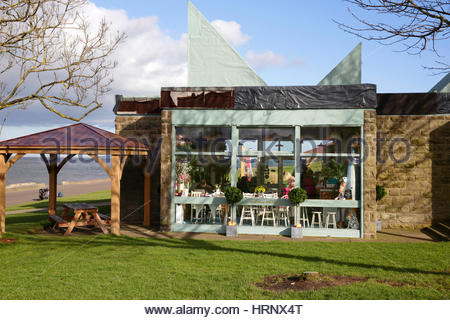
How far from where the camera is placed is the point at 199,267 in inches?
281

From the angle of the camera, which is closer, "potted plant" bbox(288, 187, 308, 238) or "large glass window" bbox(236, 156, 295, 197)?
"potted plant" bbox(288, 187, 308, 238)

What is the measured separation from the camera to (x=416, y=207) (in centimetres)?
1193

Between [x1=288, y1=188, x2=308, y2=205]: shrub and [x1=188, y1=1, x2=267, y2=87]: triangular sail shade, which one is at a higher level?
[x1=188, y1=1, x2=267, y2=87]: triangular sail shade

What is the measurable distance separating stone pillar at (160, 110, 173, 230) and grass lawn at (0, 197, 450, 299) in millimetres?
1262

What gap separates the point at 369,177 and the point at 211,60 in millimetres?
6676

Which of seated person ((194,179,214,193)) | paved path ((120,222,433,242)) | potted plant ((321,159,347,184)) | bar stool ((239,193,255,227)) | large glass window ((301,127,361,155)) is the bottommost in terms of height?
paved path ((120,222,433,242))

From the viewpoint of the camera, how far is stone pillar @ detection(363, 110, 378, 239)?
1045cm

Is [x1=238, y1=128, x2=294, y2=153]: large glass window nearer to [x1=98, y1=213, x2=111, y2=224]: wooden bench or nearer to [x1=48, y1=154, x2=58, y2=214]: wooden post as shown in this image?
[x1=98, y1=213, x2=111, y2=224]: wooden bench

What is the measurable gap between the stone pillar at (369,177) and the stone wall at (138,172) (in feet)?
21.6

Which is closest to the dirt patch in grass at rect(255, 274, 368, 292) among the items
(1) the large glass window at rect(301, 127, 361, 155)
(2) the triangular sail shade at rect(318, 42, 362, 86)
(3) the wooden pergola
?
(1) the large glass window at rect(301, 127, 361, 155)

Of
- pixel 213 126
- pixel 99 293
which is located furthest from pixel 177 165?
pixel 99 293

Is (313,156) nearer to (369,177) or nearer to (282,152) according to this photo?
(282,152)

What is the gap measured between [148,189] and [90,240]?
3.19m

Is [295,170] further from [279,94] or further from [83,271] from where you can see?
[83,271]
